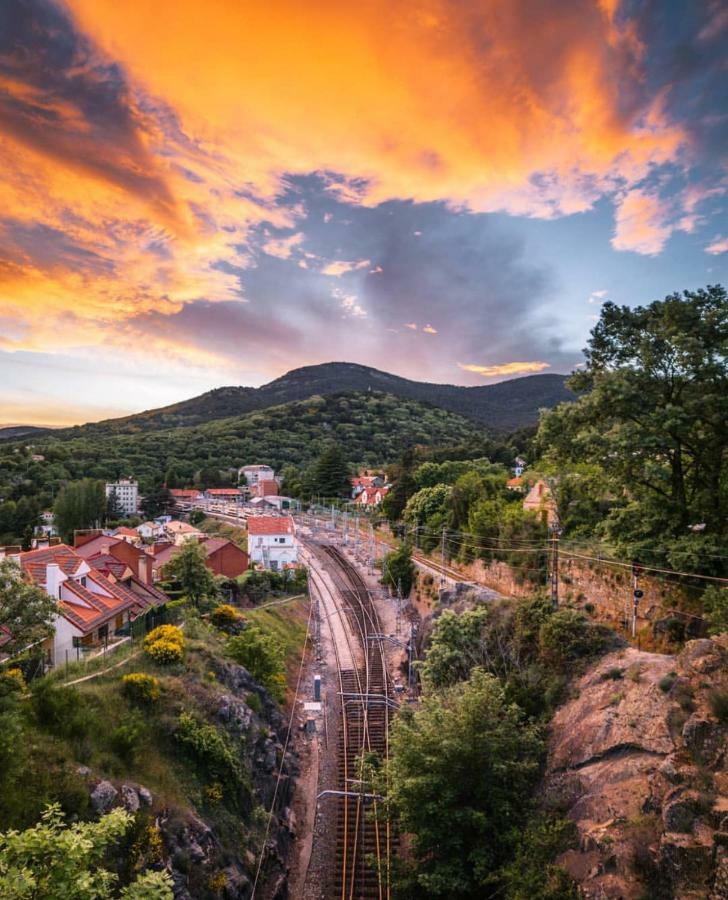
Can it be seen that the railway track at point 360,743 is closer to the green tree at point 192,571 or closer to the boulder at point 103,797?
the boulder at point 103,797

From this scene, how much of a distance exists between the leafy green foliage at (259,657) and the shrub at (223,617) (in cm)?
329

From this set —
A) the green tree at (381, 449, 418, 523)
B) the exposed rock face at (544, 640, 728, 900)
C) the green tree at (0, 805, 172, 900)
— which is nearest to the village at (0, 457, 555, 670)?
the green tree at (0, 805, 172, 900)

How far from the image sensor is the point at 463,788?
15.3 metres

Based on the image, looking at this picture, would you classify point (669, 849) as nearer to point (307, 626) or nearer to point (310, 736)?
point (310, 736)

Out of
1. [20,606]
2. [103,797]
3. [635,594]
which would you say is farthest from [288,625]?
[20,606]

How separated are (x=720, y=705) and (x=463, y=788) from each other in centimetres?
712

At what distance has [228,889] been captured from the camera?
14.7 meters

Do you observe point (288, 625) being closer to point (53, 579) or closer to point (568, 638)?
point (53, 579)

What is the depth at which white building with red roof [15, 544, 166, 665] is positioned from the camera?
20156 mm

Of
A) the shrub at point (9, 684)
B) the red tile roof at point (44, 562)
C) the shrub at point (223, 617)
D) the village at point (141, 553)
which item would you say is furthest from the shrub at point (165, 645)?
the shrub at point (223, 617)

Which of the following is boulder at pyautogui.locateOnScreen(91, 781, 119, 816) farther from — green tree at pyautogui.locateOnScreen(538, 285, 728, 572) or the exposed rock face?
green tree at pyautogui.locateOnScreen(538, 285, 728, 572)

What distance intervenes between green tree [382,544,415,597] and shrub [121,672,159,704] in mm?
25852

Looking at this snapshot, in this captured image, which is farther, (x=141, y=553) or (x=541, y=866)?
(x=141, y=553)

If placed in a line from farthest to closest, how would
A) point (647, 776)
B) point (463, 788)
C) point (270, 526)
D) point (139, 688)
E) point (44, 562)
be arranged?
1. point (270, 526)
2. point (44, 562)
3. point (139, 688)
4. point (463, 788)
5. point (647, 776)
